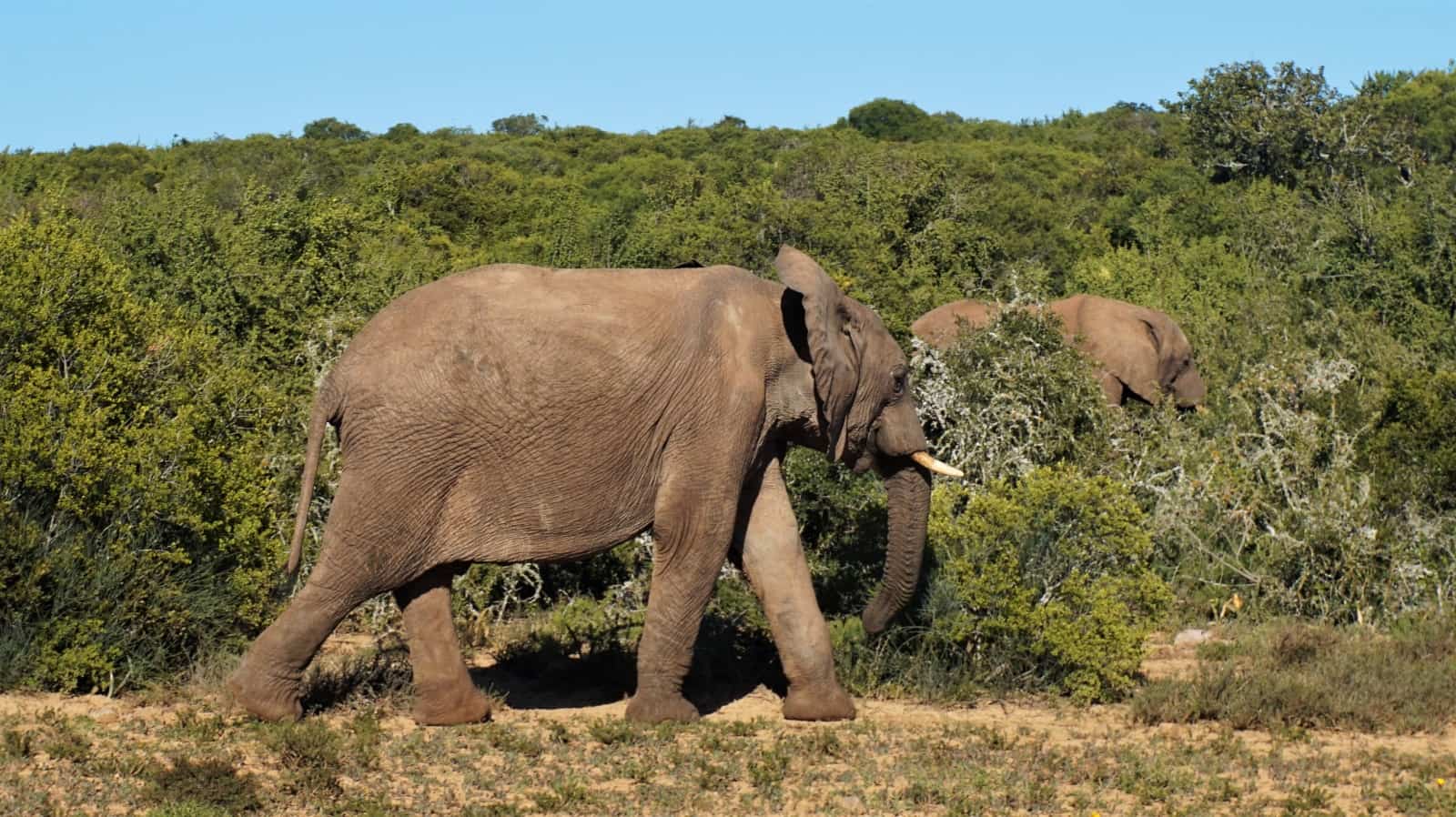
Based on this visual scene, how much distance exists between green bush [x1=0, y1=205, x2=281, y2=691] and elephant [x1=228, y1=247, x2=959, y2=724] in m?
1.36

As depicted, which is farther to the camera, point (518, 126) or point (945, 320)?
point (518, 126)

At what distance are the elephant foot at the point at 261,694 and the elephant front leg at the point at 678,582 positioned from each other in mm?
1735

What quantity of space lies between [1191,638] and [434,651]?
5477 millimetres

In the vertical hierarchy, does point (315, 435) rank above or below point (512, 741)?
above

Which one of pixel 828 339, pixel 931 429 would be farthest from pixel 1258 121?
pixel 828 339

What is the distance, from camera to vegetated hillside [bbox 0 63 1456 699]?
984cm

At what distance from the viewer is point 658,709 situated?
9062mm

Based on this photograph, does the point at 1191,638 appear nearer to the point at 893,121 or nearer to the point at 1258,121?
the point at 1258,121

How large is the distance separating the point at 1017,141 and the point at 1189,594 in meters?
44.1

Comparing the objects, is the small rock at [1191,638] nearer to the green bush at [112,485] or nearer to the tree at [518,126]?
the green bush at [112,485]

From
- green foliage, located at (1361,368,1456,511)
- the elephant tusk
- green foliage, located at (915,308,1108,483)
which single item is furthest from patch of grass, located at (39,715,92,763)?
green foliage, located at (1361,368,1456,511)

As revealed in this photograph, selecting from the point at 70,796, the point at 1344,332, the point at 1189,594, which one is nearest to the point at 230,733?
the point at 70,796

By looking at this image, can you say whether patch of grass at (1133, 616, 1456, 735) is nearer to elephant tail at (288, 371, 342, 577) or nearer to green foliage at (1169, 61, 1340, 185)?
elephant tail at (288, 371, 342, 577)

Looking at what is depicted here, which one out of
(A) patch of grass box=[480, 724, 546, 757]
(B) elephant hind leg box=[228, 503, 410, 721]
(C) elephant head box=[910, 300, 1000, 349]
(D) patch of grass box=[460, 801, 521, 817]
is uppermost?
(C) elephant head box=[910, 300, 1000, 349]
